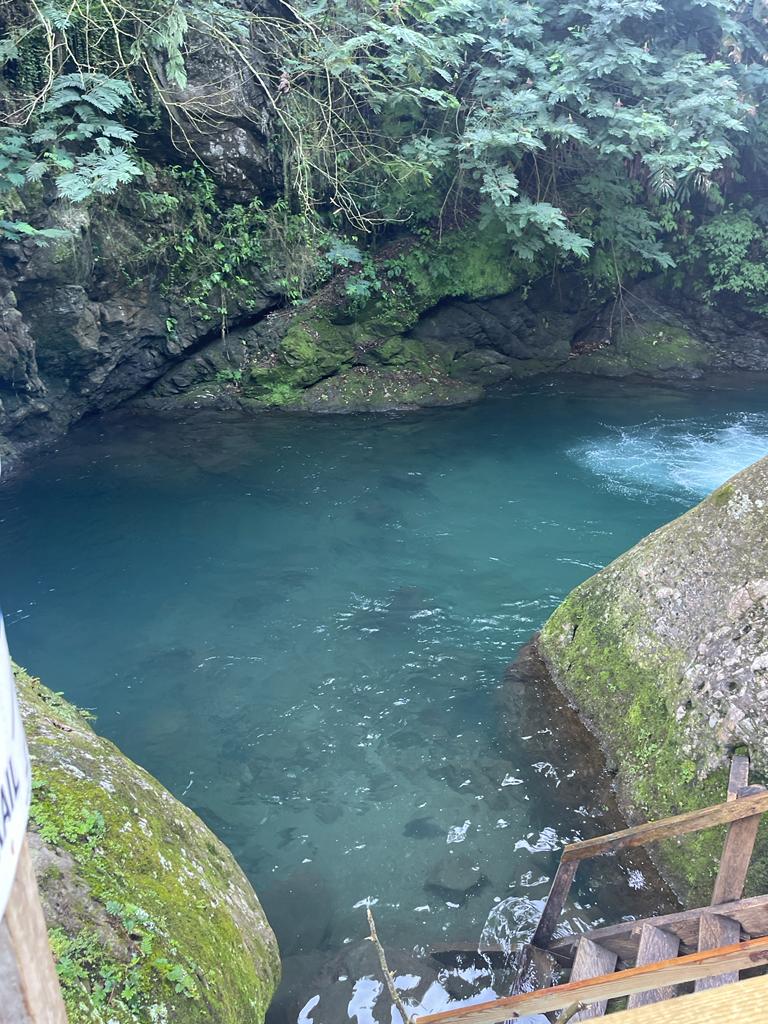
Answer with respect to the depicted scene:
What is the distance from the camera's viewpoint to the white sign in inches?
33.6

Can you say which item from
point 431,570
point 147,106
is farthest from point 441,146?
point 431,570

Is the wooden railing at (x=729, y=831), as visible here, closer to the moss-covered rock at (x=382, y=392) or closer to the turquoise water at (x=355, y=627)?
the turquoise water at (x=355, y=627)

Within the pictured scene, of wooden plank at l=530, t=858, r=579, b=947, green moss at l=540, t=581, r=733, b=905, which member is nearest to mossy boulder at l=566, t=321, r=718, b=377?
green moss at l=540, t=581, r=733, b=905

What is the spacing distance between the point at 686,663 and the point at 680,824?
1481 mm

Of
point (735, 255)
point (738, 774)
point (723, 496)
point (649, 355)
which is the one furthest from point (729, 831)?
point (735, 255)

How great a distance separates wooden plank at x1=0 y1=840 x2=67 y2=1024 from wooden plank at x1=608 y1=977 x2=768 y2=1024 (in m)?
0.82

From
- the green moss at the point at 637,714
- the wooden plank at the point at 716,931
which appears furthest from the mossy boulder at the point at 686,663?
the wooden plank at the point at 716,931

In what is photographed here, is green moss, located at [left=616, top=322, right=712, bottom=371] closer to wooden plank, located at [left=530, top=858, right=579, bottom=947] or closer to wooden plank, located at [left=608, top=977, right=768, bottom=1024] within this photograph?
wooden plank, located at [left=530, top=858, right=579, bottom=947]

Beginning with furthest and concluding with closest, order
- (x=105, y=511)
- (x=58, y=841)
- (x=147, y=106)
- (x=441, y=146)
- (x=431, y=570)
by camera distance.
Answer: (x=441, y=146) < (x=147, y=106) < (x=105, y=511) < (x=431, y=570) < (x=58, y=841)

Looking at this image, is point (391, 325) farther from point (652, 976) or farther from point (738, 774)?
point (652, 976)

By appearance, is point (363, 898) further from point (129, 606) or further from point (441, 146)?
point (441, 146)

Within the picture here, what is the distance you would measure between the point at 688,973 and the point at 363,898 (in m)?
2.90

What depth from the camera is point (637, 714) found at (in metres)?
5.23

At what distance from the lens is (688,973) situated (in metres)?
2.12
